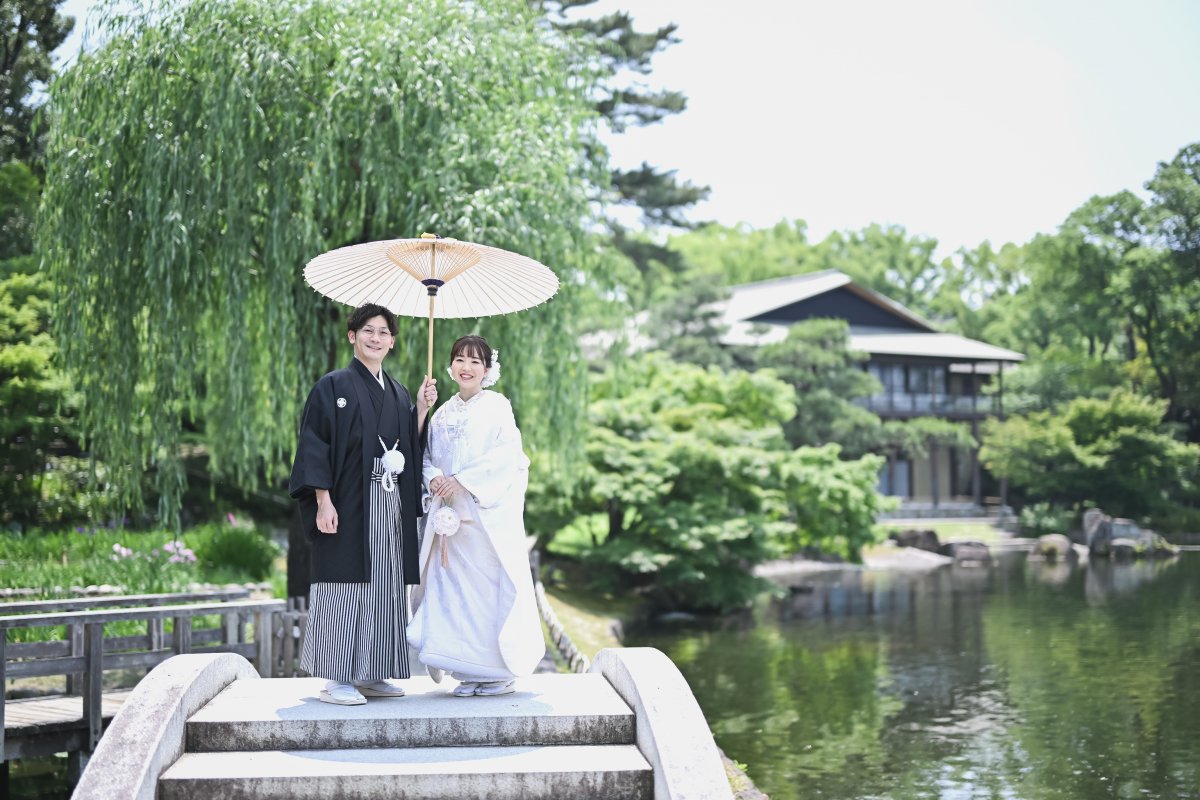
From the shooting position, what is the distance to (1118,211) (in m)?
38.8

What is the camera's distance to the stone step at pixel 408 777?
407cm

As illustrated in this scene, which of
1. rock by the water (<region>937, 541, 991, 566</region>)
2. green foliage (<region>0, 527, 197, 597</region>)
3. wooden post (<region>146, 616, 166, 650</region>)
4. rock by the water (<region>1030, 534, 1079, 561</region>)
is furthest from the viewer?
rock by the water (<region>1030, 534, 1079, 561</region>)

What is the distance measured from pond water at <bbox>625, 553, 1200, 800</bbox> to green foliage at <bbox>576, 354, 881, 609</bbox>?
97cm

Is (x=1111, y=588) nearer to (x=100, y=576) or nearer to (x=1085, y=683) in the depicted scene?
(x=1085, y=683)

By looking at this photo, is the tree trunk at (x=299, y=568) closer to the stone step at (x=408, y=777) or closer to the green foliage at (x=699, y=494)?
the stone step at (x=408, y=777)

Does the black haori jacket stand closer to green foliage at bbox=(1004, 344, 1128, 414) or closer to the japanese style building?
the japanese style building

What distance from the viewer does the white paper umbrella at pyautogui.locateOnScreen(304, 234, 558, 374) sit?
18.4ft

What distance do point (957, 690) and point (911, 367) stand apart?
1008 inches

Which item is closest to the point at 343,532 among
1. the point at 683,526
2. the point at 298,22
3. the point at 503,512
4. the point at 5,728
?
the point at 503,512

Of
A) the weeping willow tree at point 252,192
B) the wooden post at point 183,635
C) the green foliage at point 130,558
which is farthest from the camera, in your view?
the green foliage at point 130,558

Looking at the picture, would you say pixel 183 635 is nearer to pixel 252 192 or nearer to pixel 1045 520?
pixel 252 192

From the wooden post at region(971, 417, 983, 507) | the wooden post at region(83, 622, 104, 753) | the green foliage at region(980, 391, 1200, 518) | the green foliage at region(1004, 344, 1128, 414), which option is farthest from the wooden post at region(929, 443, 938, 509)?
the wooden post at region(83, 622, 104, 753)

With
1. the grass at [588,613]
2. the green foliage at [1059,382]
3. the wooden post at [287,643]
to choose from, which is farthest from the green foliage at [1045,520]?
the wooden post at [287,643]

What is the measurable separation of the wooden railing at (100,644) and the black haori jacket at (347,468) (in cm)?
278
